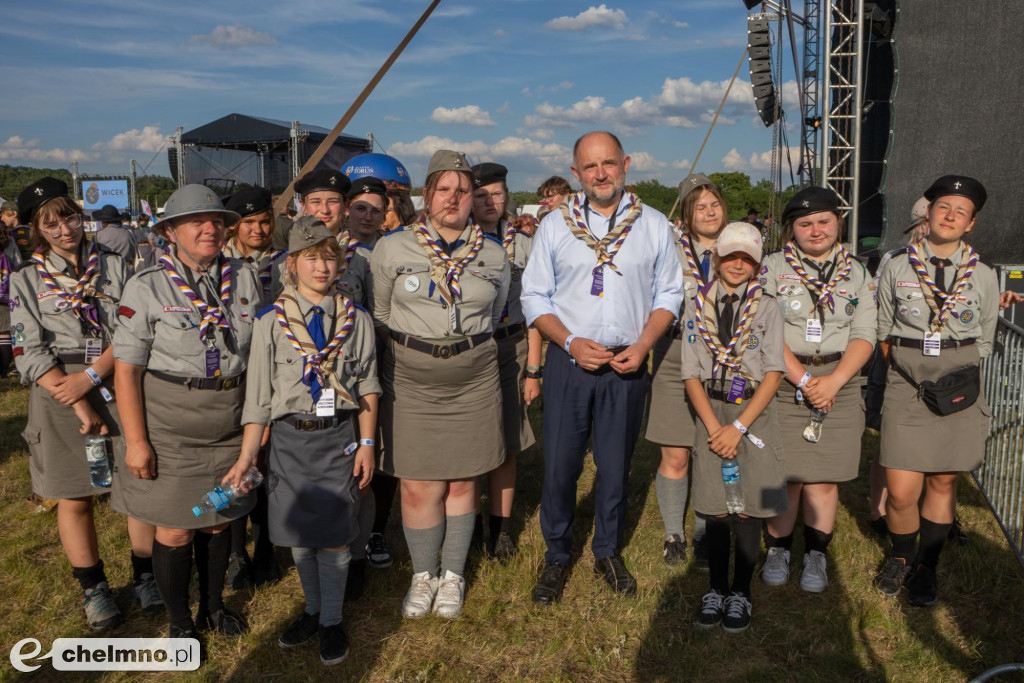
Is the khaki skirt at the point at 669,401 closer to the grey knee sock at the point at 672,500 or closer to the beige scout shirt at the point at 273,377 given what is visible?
the grey knee sock at the point at 672,500

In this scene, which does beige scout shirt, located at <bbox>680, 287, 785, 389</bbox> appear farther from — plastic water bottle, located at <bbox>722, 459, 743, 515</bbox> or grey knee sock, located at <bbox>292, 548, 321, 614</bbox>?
grey knee sock, located at <bbox>292, 548, 321, 614</bbox>

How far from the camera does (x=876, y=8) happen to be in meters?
10.2

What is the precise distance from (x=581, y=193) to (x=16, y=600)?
12.0ft

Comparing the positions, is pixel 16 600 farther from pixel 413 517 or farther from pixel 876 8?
pixel 876 8

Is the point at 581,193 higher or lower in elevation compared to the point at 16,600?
higher

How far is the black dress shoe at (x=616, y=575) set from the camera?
3963 millimetres

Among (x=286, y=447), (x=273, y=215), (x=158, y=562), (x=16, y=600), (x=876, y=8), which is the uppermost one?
(x=876, y=8)

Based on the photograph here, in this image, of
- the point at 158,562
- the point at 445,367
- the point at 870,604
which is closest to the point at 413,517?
the point at 445,367

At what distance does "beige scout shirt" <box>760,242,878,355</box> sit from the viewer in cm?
377

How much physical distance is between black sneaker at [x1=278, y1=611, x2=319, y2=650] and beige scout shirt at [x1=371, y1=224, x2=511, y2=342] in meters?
1.44

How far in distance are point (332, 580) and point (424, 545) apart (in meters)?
0.56

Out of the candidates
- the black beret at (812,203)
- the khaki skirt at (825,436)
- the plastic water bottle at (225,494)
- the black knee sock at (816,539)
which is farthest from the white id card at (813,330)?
the plastic water bottle at (225,494)

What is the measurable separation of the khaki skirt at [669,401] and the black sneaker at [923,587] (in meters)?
1.34

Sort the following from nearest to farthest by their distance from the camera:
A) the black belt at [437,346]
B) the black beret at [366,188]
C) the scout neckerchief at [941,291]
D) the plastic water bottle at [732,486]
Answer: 1. the plastic water bottle at [732,486]
2. the black belt at [437,346]
3. the scout neckerchief at [941,291]
4. the black beret at [366,188]
